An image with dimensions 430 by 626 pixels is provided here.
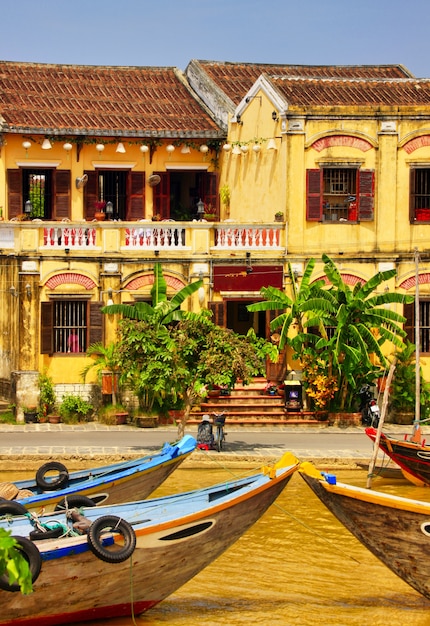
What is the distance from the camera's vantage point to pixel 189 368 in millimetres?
25516

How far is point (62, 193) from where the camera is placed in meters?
33.8

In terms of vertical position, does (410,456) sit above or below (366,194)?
below

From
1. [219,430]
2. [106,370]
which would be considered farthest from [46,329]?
[219,430]

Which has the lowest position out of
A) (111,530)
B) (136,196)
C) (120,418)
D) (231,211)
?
(111,530)

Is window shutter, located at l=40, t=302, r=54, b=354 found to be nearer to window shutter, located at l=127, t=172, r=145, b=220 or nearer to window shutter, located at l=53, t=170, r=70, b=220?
window shutter, located at l=53, t=170, r=70, b=220

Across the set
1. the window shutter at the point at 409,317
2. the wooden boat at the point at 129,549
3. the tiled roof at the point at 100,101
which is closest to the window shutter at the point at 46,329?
the tiled roof at the point at 100,101

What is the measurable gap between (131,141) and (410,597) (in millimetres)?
19431

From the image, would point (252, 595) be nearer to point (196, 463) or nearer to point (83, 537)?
point (83, 537)

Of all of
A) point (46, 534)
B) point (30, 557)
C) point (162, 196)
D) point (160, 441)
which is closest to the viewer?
point (30, 557)

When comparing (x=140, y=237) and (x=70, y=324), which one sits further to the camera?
(x=140, y=237)

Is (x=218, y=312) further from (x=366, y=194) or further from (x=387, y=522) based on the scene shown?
(x=387, y=522)

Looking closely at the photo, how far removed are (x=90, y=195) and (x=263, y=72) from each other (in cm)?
781

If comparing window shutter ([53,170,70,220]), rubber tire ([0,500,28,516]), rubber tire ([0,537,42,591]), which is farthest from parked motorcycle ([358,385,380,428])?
rubber tire ([0,537,42,591])

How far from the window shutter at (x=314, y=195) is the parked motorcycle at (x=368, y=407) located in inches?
184
